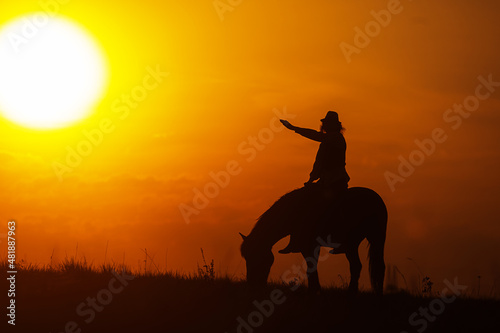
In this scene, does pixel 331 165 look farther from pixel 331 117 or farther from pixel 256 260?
pixel 256 260

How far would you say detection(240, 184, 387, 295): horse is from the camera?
1384cm

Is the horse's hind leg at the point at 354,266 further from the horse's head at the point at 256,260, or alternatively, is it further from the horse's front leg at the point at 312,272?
the horse's head at the point at 256,260

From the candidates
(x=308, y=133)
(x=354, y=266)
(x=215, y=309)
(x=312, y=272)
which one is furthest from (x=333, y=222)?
(x=215, y=309)

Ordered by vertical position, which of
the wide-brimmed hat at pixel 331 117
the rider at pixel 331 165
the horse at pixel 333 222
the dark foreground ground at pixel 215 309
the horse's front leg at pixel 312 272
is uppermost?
the wide-brimmed hat at pixel 331 117

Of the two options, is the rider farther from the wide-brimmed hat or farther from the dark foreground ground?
the dark foreground ground

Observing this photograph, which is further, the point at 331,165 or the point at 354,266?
the point at 331,165

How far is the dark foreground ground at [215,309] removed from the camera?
449 inches

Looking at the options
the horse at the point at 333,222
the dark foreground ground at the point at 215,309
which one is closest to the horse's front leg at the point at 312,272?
the horse at the point at 333,222

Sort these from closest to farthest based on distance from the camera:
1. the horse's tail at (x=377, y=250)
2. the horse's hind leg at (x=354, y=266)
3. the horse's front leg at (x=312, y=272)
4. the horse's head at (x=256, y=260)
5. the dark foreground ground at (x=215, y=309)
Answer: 1. the dark foreground ground at (x=215, y=309)
2. the horse's head at (x=256, y=260)
3. the horse's hind leg at (x=354, y=266)
4. the horse's front leg at (x=312, y=272)
5. the horse's tail at (x=377, y=250)

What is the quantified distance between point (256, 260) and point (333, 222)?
1834mm

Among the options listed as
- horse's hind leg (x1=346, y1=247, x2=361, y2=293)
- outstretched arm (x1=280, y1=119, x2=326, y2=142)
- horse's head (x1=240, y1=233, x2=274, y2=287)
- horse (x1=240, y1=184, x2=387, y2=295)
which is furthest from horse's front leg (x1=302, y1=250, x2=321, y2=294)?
outstretched arm (x1=280, y1=119, x2=326, y2=142)

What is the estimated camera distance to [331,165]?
13883 millimetres

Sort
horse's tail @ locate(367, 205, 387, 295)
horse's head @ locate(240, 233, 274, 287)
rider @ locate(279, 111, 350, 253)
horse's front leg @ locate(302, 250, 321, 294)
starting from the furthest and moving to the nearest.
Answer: horse's tail @ locate(367, 205, 387, 295)
rider @ locate(279, 111, 350, 253)
horse's front leg @ locate(302, 250, 321, 294)
horse's head @ locate(240, 233, 274, 287)

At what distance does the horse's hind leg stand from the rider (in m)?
0.21
